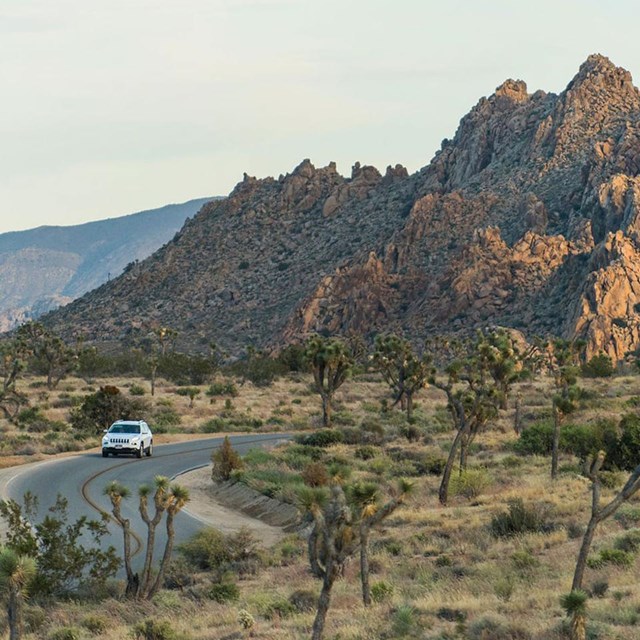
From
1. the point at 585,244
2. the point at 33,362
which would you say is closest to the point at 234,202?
the point at 585,244

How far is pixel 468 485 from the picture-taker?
28125 millimetres

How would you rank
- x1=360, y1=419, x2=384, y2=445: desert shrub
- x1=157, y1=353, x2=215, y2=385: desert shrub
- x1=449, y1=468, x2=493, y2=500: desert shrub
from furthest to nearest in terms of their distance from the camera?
x1=157, y1=353, x2=215, y2=385: desert shrub, x1=360, y1=419, x2=384, y2=445: desert shrub, x1=449, y1=468, x2=493, y2=500: desert shrub

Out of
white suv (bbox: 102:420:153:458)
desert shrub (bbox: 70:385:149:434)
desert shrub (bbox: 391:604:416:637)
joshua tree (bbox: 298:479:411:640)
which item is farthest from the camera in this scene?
desert shrub (bbox: 70:385:149:434)

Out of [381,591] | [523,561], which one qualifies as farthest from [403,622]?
[523,561]

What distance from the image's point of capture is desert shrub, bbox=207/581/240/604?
17.5m

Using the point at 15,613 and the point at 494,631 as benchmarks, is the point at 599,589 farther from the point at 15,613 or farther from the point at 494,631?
the point at 15,613

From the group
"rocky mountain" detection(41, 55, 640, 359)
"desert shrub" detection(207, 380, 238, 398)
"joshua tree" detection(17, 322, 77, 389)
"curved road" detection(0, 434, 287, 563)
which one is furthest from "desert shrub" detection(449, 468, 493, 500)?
"rocky mountain" detection(41, 55, 640, 359)

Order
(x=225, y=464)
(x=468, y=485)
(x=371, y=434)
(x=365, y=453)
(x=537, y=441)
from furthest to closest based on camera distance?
(x=371, y=434) < (x=365, y=453) < (x=537, y=441) < (x=225, y=464) < (x=468, y=485)

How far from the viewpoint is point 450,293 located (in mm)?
108875

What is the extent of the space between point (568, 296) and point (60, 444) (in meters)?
69.3

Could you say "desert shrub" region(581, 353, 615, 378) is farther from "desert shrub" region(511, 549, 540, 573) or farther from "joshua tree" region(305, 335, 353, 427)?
"desert shrub" region(511, 549, 540, 573)

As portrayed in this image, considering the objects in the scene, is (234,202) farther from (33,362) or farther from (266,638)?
(266,638)

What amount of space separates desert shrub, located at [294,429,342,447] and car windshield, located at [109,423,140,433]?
677 centimetres

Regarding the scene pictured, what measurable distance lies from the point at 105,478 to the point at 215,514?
5.95 metres
